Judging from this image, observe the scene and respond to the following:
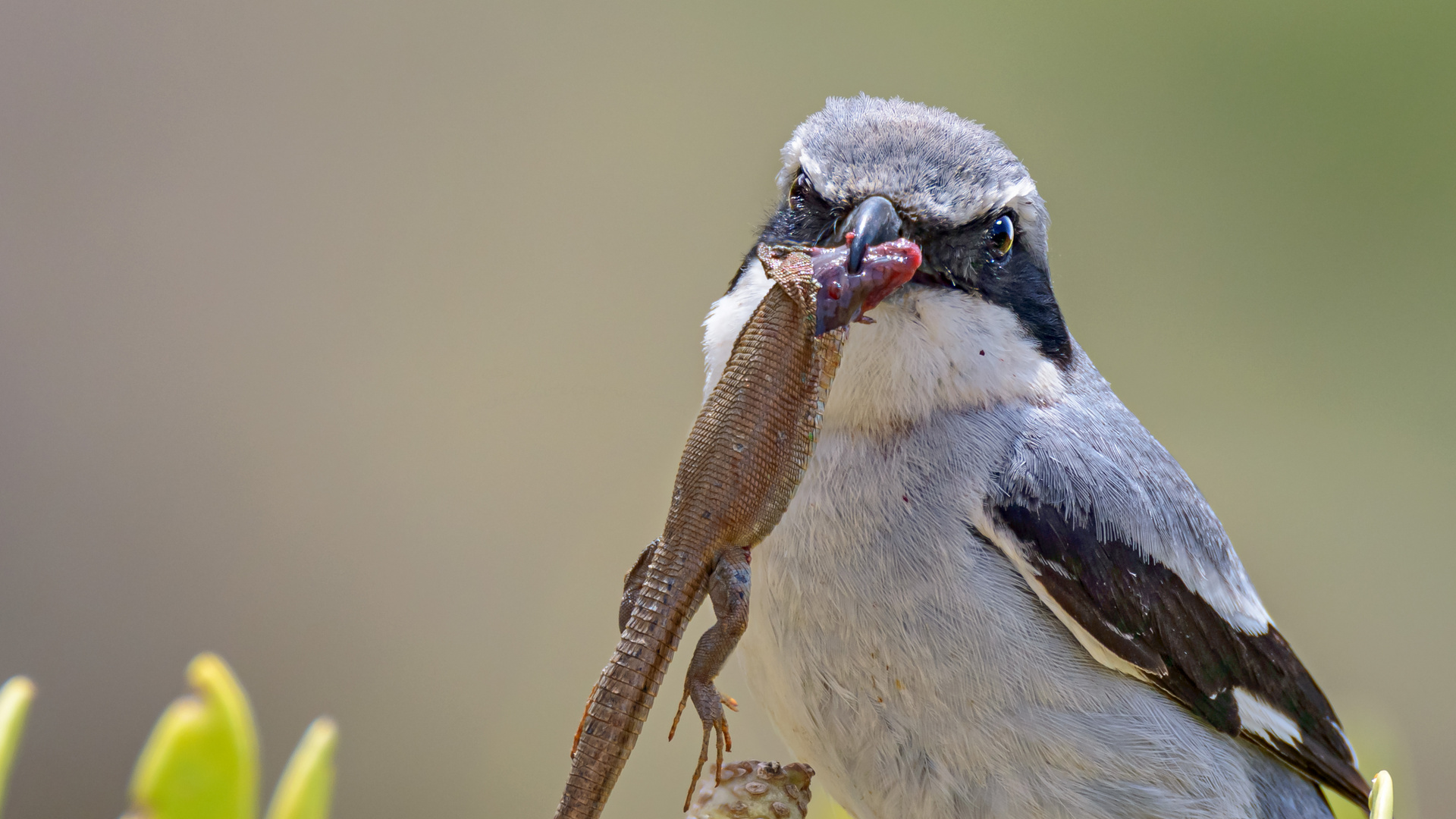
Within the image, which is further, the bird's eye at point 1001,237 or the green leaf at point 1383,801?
the bird's eye at point 1001,237

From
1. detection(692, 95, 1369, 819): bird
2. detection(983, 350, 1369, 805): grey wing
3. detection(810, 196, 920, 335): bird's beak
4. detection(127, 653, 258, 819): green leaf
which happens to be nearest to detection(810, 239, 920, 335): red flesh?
detection(810, 196, 920, 335): bird's beak

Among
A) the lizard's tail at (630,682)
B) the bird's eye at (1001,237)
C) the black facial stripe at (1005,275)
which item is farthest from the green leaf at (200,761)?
the bird's eye at (1001,237)

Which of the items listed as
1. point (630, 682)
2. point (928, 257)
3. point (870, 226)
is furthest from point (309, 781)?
point (928, 257)

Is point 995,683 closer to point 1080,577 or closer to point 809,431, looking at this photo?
point 1080,577

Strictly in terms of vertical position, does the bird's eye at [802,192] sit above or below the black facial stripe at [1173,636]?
above

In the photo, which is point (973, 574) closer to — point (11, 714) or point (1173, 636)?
A: point (1173, 636)

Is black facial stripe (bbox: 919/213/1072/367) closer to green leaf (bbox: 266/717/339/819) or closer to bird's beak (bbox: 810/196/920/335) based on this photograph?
bird's beak (bbox: 810/196/920/335)

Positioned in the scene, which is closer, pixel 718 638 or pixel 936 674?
pixel 718 638

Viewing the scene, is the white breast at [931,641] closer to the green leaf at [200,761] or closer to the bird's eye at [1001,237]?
the bird's eye at [1001,237]
